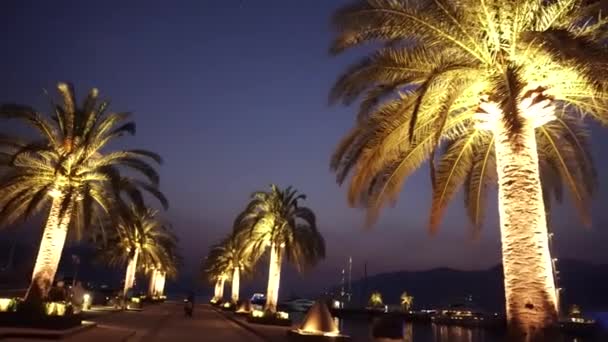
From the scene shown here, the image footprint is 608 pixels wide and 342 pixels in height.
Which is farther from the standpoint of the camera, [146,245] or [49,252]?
[146,245]

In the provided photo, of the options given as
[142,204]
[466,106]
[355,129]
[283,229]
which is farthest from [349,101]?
[283,229]

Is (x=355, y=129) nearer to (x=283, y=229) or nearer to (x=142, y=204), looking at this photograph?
(x=142, y=204)

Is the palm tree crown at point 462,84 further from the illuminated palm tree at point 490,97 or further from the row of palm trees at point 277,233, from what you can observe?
the row of palm trees at point 277,233

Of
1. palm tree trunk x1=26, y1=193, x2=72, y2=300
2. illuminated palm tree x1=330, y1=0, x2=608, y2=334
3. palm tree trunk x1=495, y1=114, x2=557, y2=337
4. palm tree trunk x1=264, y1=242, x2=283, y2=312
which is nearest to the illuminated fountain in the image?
Answer: illuminated palm tree x1=330, y1=0, x2=608, y2=334

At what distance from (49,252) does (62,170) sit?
3.12 meters

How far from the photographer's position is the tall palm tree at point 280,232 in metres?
29.6

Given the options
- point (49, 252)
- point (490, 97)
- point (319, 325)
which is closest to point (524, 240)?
point (490, 97)

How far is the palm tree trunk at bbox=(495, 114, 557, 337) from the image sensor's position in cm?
765

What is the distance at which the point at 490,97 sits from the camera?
31.1 feet

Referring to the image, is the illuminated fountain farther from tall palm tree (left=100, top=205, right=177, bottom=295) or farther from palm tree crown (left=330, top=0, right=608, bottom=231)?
tall palm tree (left=100, top=205, right=177, bottom=295)

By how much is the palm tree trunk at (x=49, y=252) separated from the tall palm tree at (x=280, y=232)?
12.5m

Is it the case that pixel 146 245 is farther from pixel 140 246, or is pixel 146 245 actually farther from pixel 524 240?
pixel 524 240

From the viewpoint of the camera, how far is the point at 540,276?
7.84 metres

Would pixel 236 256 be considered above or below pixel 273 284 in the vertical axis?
above
